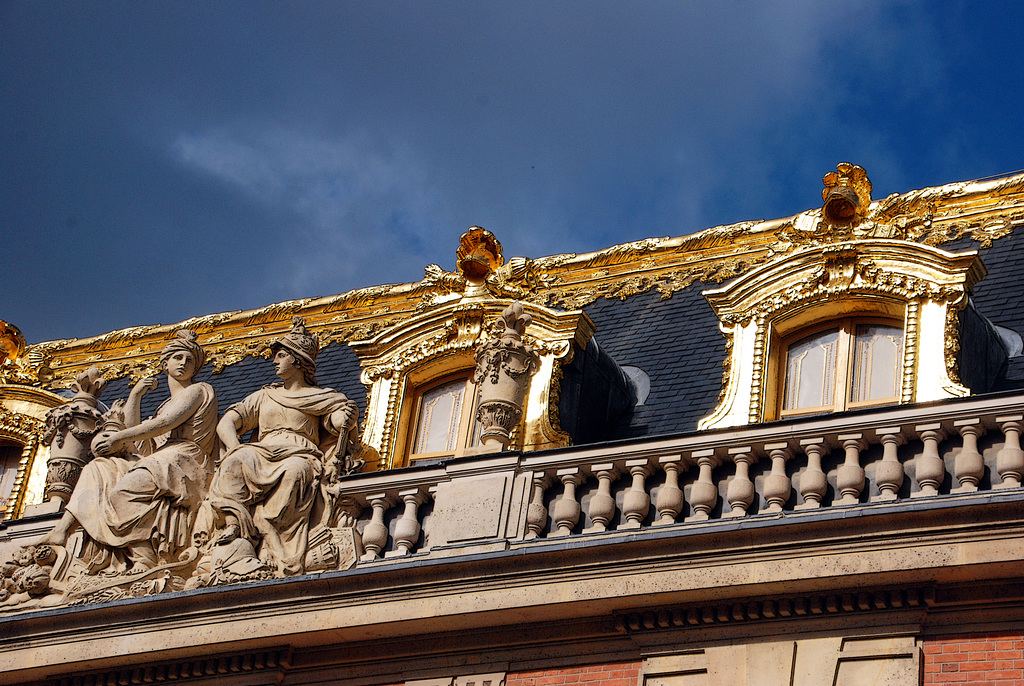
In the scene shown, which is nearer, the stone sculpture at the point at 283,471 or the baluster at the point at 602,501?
the baluster at the point at 602,501

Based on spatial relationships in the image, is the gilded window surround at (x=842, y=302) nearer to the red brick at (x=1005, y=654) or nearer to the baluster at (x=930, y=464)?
the baluster at (x=930, y=464)

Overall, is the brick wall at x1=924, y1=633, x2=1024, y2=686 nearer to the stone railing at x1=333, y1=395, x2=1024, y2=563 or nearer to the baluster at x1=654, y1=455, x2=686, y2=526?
the stone railing at x1=333, y1=395, x2=1024, y2=563

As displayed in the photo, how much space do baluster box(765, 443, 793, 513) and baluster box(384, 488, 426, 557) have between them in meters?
3.28

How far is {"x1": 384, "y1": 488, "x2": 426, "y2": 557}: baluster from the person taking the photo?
1681 cm

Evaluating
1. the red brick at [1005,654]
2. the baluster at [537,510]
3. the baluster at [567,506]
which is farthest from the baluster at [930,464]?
the baluster at [537,510]

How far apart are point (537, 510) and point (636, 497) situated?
3.19 feet

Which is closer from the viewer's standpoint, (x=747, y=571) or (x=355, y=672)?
(x=747, y=571)

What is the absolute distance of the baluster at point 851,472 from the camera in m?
15.1

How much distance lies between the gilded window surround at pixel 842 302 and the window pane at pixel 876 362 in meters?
0.20

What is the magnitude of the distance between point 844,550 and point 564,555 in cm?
238

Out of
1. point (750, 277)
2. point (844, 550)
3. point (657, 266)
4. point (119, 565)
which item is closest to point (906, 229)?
point (750, 277)

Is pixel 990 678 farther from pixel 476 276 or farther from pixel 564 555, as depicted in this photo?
pixel 476 276

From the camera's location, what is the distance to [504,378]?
17734mm

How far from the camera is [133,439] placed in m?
18.7
